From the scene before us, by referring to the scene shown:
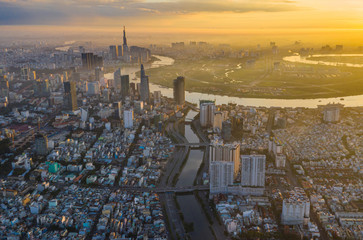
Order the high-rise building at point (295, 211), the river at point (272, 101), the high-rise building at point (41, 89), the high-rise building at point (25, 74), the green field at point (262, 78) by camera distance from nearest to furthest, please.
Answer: the high-rise building at point (295, 211)
the river at point (272, 101)
the high-rise building at point (41, 89)
the green field at point (262, 78)
the high-rise building at point (25, 74)

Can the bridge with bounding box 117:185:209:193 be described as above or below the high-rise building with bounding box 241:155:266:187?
below

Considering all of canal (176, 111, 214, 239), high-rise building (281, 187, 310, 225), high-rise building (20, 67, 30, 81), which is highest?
high-rise building (20, 67, 30, 81)

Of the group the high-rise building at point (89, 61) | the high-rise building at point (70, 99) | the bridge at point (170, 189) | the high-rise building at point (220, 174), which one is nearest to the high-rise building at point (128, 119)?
the high-rise building at point (70, 99)

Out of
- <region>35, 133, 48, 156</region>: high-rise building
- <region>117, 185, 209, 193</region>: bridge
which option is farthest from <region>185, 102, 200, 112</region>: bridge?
<region>117, 185, 209, 193</region>: bridge

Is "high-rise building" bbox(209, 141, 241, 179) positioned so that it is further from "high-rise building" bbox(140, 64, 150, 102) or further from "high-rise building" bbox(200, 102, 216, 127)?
"high-rise building" bbox(140, 64, 150, 102)

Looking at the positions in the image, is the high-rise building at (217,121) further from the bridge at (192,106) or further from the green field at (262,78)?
the green field at (262,78)

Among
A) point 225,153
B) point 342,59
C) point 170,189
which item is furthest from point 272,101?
point 342,59

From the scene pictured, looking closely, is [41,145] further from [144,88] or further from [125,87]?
[125,87]
